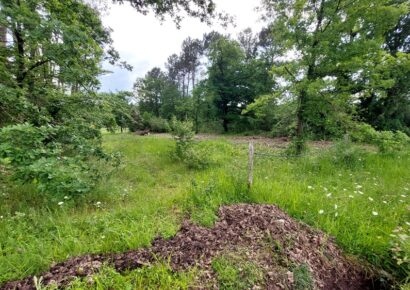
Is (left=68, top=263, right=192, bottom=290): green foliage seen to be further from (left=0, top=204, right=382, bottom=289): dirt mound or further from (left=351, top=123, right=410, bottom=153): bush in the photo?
(left=351, top=123, right=410, bottom=153): bush

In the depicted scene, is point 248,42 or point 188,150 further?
point 248,42

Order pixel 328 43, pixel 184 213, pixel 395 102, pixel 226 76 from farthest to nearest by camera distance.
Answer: pixel 226 76
pixel 395 102
pixel 328 43
pixel 184 213

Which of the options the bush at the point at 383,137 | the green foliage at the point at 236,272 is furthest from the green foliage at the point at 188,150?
the bush at the point at 383,137

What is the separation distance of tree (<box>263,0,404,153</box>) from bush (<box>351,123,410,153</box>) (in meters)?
1.12

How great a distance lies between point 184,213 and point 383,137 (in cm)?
661

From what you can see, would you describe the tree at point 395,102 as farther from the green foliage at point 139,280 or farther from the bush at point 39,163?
the bush at point 39,163

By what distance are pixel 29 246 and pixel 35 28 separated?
335 cm

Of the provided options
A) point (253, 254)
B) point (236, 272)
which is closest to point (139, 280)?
point (236, 272)

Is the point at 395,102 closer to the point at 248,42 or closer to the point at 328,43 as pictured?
the point at 328,43

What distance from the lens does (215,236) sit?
241 centimetres

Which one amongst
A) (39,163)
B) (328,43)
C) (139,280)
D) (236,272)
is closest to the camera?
(139,280)

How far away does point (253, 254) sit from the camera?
2.19 m

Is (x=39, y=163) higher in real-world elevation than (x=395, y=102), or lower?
lower

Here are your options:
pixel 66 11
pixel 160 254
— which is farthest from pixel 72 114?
→ pixel 160 254
